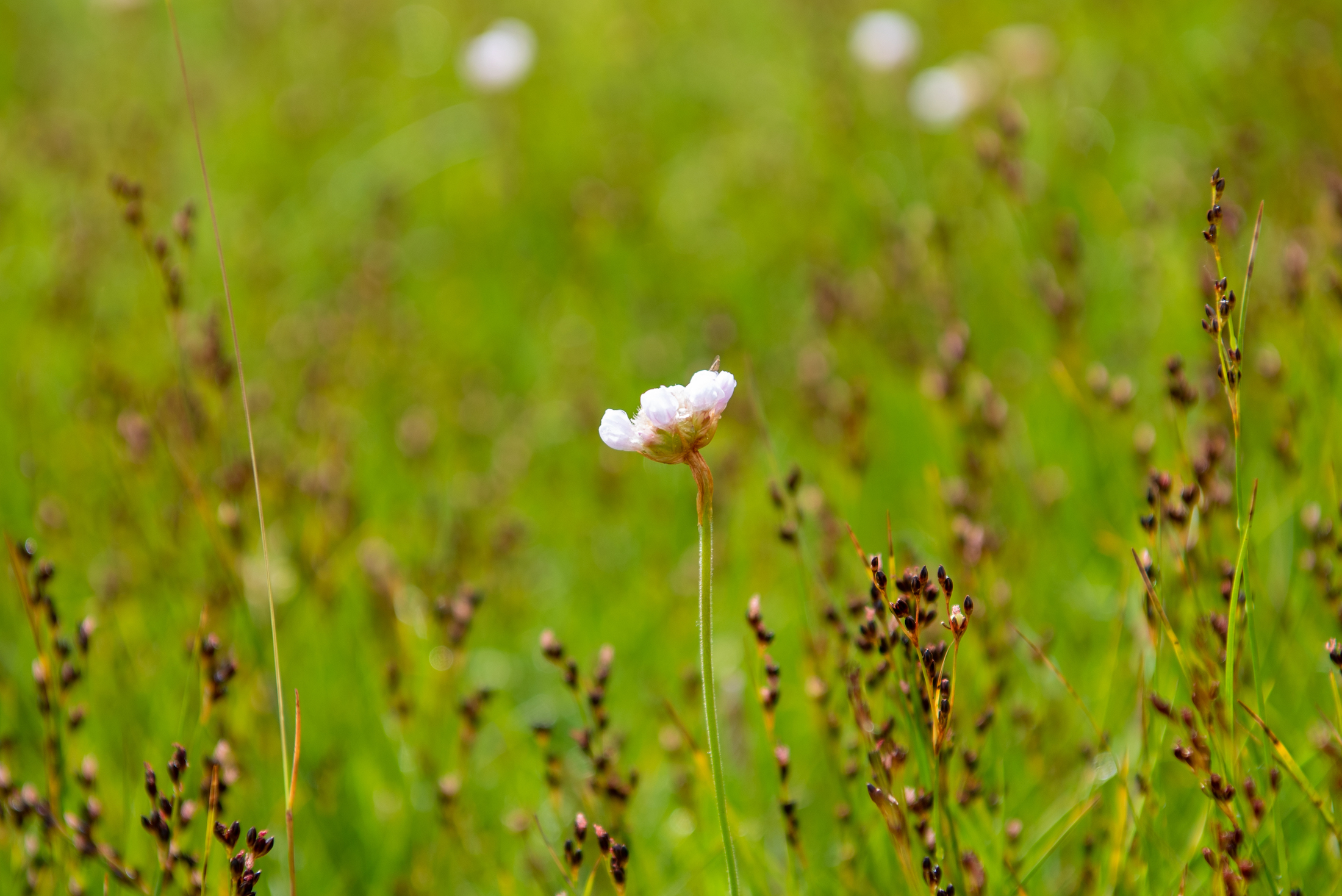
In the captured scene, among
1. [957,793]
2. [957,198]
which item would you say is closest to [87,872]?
[957,793]

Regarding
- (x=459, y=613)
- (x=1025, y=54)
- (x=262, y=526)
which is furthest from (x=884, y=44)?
(x=262, y=526)

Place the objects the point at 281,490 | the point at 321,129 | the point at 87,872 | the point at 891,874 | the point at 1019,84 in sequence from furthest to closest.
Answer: the point at 321,129 → the point at 1019,84 → the point at 281,490 → the point at 87,872 → the point at 891,874

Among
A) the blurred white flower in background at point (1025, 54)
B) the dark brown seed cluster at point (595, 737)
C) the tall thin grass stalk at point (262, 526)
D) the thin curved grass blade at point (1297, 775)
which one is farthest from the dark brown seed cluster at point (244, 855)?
the blurred white flower in background at point (1025, 54)

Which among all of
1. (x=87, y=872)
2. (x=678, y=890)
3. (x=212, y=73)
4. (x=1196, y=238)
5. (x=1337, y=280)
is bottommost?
(x=212, y=73)

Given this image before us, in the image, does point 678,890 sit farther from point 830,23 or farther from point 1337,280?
point 830,23

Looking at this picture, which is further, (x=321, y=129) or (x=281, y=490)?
(x=321, y=129)

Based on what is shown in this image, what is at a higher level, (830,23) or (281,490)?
(830,23)

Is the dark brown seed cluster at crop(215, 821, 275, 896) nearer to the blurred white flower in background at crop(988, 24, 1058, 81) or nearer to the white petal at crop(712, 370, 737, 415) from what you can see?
the white petal at crop(712, 370, 737, 415)

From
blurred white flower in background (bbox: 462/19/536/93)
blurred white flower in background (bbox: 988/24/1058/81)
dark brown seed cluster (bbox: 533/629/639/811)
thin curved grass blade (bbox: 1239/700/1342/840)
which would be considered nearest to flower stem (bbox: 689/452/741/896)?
dark brown seed cluster (bbox: 533/629/639/811)

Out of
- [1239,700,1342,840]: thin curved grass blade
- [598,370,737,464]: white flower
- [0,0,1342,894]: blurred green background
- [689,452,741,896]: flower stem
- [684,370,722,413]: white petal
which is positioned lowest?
[0,0,1342,894]: blurred green background
